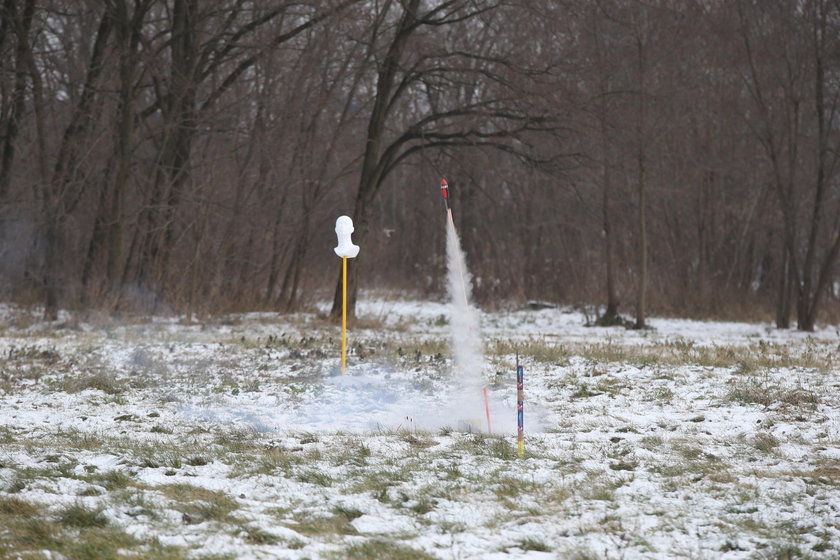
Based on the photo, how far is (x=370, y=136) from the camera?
1905 centimetres

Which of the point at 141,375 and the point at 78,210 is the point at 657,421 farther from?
the point at 78,210

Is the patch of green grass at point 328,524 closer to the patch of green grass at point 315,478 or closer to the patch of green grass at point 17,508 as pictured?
the patch of green grass at point 315,478

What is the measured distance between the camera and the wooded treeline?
18.0 meters

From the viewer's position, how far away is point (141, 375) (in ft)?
34.9

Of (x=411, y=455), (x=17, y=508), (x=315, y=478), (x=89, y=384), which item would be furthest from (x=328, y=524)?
(x=89, y=384)

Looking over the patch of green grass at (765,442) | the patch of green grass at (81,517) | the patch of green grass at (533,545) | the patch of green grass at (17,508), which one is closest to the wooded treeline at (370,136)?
the patch of green grass at (765,442)

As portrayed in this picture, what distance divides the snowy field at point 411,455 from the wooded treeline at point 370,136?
21.4ft

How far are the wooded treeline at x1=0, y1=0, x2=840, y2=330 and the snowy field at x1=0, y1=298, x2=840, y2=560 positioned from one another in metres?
6.51

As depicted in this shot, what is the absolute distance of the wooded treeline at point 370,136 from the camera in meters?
18.0

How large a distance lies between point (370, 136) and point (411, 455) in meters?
13.2

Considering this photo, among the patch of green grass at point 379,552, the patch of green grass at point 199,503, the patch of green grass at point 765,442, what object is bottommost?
the patch of green grass at point 379,552

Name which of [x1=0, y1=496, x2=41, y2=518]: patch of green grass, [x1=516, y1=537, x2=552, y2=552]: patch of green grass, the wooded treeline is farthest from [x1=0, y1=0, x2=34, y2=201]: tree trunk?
[x1=516, y1=537, x2=552, y2=552]: patch of green grass

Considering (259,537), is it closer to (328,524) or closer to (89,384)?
(328,524)

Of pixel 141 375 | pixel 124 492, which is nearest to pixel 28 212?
pixel 141 375
